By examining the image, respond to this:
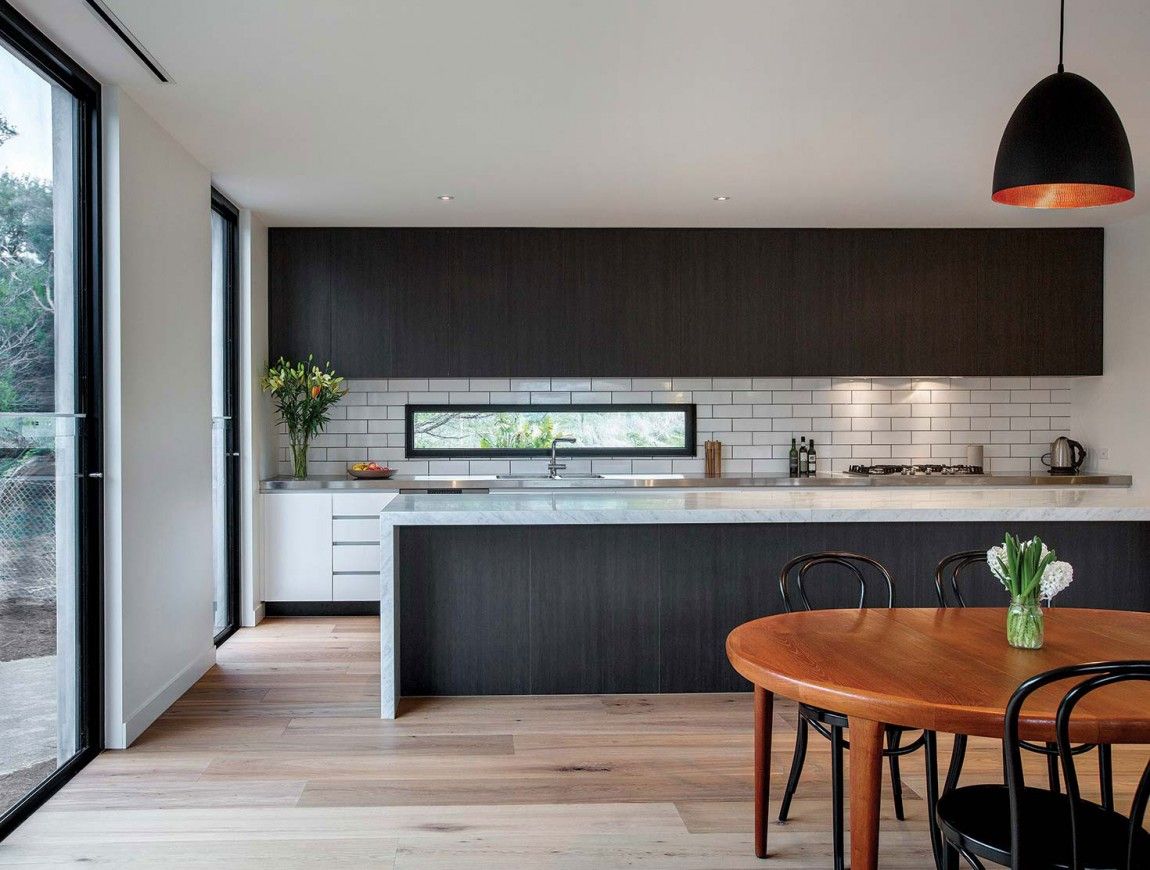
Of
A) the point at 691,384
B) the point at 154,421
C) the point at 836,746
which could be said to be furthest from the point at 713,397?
the point at 836,746

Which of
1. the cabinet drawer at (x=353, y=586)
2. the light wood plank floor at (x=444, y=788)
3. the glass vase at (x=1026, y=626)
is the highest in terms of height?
the glass vase at (x=1026, y=626)

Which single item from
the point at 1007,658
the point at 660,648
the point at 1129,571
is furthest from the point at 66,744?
the point at 1129,571

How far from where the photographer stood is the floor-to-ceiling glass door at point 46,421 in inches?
118

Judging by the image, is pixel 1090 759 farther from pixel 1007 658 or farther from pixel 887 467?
pixel 887 467

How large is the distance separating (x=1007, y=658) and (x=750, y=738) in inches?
63.0

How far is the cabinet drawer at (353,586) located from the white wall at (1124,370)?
4883 mm

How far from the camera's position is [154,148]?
4.10 meters

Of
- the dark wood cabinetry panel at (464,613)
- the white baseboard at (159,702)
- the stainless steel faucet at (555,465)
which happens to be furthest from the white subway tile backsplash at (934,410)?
the white baseboard at (159,702)

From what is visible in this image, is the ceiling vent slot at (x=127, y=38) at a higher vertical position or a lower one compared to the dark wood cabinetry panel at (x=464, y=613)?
higher

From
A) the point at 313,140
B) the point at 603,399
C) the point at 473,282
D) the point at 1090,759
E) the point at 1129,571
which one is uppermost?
the point at 313,140

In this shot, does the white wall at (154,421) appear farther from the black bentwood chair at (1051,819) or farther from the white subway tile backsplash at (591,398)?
the black bentwood chair at (1051,819)

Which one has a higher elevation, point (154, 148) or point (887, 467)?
point (154, 148)

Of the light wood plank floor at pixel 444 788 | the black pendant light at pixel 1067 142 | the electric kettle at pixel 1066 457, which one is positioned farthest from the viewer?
the electric kettle at pixel 1066 457

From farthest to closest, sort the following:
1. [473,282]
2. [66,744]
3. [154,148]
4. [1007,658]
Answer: [473,282] → [154,148] → [66,744] → [1007,658]
